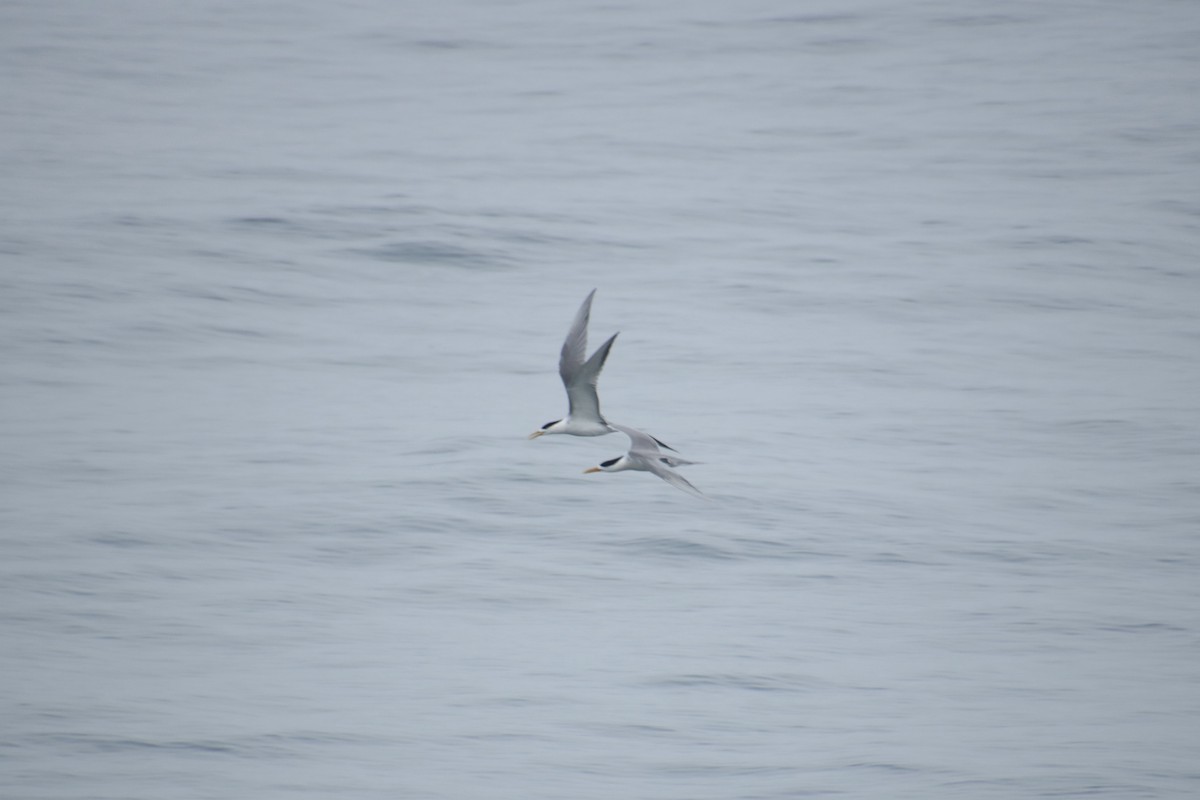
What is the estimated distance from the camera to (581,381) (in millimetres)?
11344

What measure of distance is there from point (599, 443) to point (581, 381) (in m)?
7.07

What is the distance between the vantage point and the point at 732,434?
18.5 metres

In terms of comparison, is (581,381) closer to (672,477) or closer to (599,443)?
(672,477)

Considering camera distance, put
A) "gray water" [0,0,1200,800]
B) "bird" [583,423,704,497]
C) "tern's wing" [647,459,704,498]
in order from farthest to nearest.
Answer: "gray water" [0,0,1200,800] < "bird" [583,423,704,497] < "tern's wing" [647,459,704,498]

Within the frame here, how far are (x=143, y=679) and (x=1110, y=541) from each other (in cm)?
879

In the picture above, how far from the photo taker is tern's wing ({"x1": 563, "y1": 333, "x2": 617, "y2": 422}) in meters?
11.2

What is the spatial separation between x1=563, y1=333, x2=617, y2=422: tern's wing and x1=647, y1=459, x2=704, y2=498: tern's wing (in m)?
0.81

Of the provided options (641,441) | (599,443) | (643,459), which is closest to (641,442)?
(641,441)

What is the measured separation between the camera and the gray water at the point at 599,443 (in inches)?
468

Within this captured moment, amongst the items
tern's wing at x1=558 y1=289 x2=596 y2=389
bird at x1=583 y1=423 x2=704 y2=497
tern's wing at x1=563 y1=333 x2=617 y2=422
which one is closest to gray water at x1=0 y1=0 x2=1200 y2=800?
bird at x1=583 y1=423 x2=704 y2=497

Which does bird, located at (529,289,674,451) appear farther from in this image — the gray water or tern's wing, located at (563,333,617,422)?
the gray water

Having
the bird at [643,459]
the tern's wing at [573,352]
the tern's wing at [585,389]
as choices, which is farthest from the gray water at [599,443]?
the tern's wing at [573,352]

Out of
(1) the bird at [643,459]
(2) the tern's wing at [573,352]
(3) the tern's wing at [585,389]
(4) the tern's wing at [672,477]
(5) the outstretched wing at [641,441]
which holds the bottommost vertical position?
(4) the tern's wing at [672,477]

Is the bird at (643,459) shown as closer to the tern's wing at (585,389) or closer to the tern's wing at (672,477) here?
the tern's wing at (672,477)
